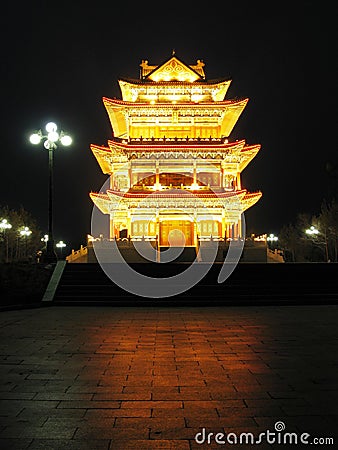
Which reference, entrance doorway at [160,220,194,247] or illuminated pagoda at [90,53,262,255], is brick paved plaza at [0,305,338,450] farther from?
entrance doorway at [160,220,194,247]

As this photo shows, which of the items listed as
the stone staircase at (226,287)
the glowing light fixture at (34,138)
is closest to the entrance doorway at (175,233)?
the stone staircase at (226,287)

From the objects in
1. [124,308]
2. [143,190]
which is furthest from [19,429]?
[143,190]

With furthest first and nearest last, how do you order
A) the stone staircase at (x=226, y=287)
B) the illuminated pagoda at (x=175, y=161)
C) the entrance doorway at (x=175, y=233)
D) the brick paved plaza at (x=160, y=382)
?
the entrance doorway at (x=175, y=233), the illuminated pagoda at (x=175, y=161), the stone staircase at (x=226, y=287), the brick paved plaza at (x=160, y=382)

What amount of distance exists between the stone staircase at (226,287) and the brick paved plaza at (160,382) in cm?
493

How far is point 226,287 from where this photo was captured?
19625 mm

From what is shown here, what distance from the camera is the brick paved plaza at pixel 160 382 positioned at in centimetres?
518

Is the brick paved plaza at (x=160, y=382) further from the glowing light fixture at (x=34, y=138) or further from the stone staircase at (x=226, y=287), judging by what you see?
the glowing light fixture at (x=34, y=138)

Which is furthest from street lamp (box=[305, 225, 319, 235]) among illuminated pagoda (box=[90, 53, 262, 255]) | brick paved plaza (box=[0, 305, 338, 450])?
brick paved plaza (box=[0, 305, 338, 450])

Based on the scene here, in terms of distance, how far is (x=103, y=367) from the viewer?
8.08m

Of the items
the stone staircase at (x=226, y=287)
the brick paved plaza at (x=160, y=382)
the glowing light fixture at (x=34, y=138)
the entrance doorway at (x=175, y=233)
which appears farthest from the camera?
the entrance doorway at (x=175, y=233)

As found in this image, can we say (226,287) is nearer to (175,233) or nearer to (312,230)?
(175,233)


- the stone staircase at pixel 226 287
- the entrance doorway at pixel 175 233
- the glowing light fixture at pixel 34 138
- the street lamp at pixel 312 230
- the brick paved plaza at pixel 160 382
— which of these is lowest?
the brick paved plaza at pixel 160 382

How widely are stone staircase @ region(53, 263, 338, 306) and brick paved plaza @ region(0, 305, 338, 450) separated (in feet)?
16.2

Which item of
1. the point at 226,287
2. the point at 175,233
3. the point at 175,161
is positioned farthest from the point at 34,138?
the point at 175,233
